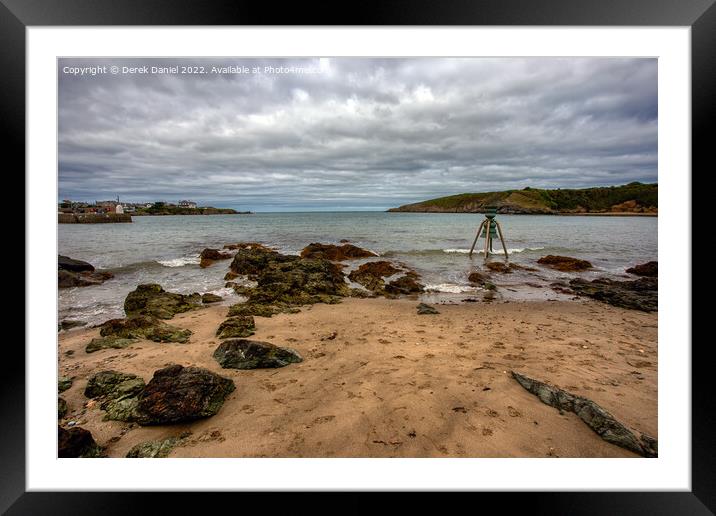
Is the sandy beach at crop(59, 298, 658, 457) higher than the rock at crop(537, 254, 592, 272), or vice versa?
the rock at crop(537, 254, 592, 272)

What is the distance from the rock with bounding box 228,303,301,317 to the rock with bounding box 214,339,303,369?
7.06ft

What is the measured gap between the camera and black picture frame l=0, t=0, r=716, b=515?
1.82 meters

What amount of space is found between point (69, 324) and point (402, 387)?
7.33m

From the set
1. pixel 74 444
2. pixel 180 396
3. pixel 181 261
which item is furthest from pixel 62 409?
pixel 181 261

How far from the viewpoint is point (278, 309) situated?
6324 millimetres

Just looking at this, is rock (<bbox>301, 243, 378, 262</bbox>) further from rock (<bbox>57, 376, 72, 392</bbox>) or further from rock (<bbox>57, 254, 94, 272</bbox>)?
rock (<bbox>57, 376, 72, 392</bbox>)

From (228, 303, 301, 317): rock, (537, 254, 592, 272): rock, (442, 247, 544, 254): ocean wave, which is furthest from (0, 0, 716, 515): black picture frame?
(442, 247, 544, 254): ocean wave

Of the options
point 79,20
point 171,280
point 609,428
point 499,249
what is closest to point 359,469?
point 609,428

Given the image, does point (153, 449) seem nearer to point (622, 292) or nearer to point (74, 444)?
point (74, 444)

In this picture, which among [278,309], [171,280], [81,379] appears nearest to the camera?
[81,379]

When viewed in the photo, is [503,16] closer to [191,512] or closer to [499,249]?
[191,512]

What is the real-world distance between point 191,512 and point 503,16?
385cm

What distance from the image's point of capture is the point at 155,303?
6645 millimetres

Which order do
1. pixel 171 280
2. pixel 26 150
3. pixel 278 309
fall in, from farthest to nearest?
pixel 171 280 < pixel 278 309 < pixel 26 150
